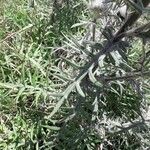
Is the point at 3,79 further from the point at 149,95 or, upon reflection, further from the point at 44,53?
the point at 149,95

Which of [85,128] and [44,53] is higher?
[44,53]

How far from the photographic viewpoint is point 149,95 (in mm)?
2248

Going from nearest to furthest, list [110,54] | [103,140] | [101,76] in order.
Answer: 1. [110,54]
2. [101,76]
3. [103,140]

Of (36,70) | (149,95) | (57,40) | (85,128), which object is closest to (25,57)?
(36,70)

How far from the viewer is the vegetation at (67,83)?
1.93m

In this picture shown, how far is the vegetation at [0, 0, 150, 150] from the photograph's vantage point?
193cm

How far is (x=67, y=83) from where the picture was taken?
204cm

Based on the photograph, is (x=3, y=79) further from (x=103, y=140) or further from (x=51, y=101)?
(x=103, y=140)

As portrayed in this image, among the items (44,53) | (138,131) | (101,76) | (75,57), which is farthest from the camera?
(44,53)

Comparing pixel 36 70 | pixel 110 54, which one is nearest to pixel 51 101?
pixel 36 70

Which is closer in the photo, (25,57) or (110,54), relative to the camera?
(110,54)

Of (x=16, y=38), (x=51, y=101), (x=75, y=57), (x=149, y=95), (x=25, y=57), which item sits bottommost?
(x=149, y=95)

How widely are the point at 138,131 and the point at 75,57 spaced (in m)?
0.63

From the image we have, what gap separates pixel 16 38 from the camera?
271 cm
